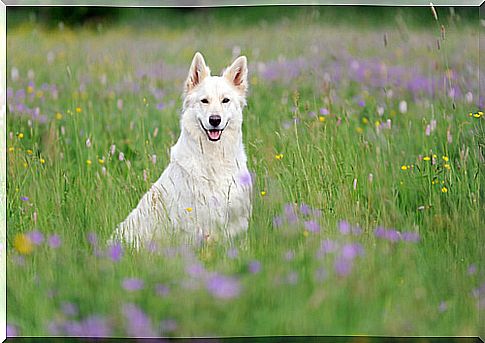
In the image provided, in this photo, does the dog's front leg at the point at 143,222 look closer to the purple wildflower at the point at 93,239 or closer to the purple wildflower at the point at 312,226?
the purple wildflower at the point at 93,239

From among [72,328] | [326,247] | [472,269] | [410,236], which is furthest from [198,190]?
[472,269]

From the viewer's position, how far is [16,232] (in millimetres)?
4586

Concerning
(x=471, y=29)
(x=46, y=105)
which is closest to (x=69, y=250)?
(x=46, y=105)

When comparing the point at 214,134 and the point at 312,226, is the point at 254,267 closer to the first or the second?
the point at 312,226

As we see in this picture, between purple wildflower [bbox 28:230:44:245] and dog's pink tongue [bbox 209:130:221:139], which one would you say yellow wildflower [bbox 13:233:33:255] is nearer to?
purple wildflower [bbox 28:230:44:245]

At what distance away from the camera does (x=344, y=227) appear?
4.56 metres

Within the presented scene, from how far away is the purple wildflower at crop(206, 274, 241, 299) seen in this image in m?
4.44

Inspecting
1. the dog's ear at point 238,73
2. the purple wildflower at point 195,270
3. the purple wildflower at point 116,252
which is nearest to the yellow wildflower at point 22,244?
the purple wildflower at point 116,252

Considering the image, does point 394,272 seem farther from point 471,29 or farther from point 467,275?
point 471,29

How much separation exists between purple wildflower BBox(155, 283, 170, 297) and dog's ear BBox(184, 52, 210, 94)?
1.01m

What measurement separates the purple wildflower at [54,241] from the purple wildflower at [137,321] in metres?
0.47

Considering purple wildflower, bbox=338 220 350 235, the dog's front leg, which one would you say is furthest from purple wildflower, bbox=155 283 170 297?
purple wildflower, bbox=338 220 350 235

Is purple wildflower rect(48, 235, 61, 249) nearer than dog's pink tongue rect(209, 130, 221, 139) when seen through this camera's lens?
No

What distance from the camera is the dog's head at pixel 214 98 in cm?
434
